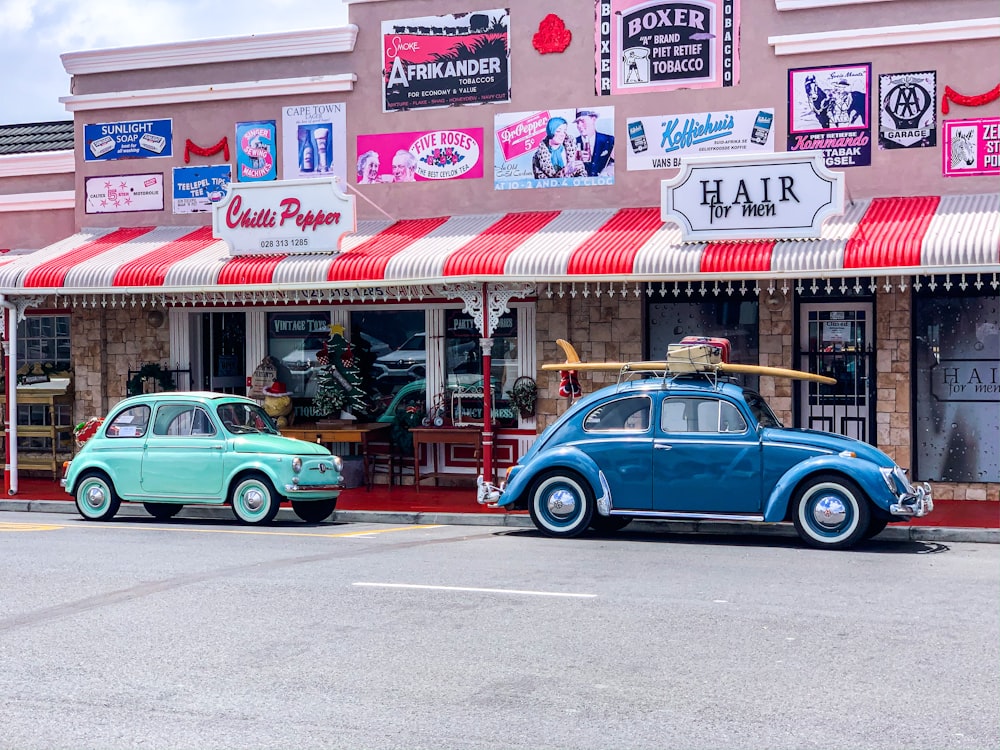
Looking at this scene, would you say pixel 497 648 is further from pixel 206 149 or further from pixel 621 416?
pixel 206 149

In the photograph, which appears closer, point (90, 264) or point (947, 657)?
point (947, 657)

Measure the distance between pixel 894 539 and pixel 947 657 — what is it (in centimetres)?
604

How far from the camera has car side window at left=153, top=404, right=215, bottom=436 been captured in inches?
571

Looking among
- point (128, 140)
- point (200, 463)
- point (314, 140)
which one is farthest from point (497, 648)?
point (128, 140)

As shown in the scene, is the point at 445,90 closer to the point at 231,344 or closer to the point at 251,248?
the point at 251,248

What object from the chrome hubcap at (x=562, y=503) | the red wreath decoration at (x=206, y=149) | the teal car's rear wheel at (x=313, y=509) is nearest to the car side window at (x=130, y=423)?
the teal car's rear wheel at (x=313, y=509)

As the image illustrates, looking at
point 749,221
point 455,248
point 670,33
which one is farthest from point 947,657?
point 670,33

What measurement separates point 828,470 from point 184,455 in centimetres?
727

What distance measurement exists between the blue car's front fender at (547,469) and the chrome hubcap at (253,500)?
2925mm

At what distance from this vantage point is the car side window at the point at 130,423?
14.7m

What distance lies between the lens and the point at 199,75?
19.5 meters

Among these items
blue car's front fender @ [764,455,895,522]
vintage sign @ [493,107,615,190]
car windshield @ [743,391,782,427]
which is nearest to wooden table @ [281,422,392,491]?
vintage sign @ [493,107,615,190]

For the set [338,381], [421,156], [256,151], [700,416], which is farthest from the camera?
[256,151]

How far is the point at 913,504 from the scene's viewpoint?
11.9 meters
